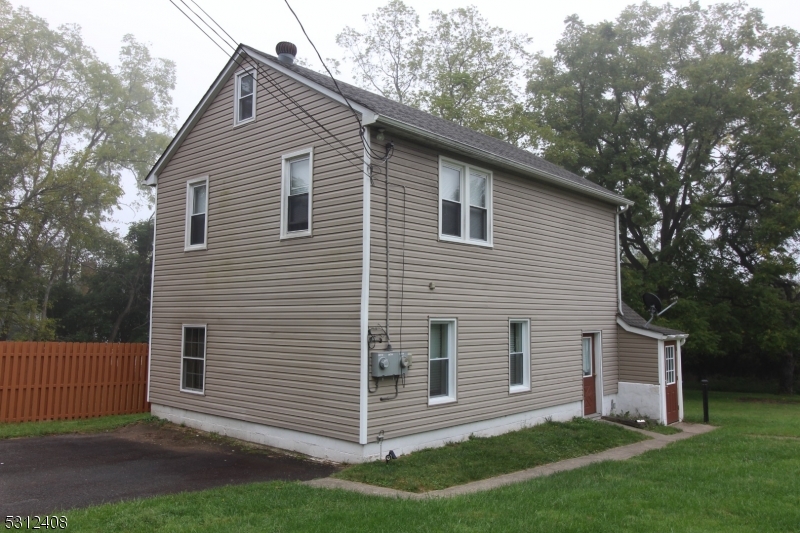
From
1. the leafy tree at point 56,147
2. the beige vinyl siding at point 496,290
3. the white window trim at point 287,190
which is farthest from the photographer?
the leafy tree at point 56,147

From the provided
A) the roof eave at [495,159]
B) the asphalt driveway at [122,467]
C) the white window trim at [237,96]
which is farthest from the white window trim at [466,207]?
the asphalt driveway at [122,467]

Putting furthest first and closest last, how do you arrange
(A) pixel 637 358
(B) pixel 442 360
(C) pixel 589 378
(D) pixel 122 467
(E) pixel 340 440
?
(A) pixel 637 358 < (C) pixel 589 378 < (B) pixel 442 360 < (E) pixel 340 440 < (D) pixel 122 467

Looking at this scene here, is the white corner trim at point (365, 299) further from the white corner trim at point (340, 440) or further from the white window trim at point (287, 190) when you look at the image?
the white window trim at point (287, 190)

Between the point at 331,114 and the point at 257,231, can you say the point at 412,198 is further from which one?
the point at 257,231

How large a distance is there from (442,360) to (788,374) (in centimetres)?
2429

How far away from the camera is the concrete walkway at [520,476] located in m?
8.31

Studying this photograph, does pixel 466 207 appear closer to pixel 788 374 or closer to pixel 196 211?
pixel 196 211

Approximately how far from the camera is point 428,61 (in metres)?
35.6

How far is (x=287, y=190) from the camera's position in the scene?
38.2 ft

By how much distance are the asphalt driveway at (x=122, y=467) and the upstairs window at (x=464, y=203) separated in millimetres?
4827

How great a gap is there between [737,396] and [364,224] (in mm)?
24424

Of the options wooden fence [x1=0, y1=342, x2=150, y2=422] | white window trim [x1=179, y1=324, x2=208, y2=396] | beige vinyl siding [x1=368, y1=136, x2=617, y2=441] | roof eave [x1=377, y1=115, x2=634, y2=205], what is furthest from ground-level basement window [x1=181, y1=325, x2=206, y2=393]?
roof eave [x1=377, y1=115, x2=634, y2=205]

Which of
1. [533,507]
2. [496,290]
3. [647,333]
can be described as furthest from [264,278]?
[647,333]

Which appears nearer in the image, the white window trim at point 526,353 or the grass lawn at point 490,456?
the grass lawn at point 490,456
